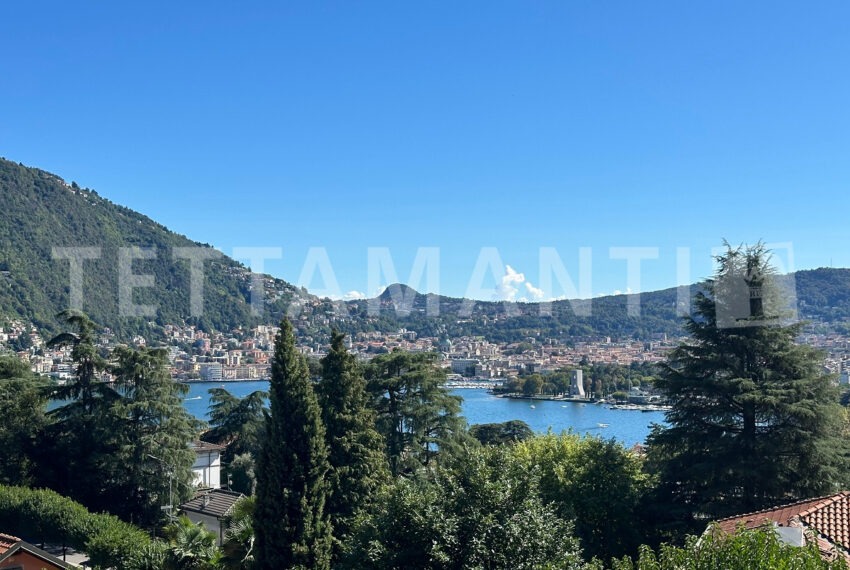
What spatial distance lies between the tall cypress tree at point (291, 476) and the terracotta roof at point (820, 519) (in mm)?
5545

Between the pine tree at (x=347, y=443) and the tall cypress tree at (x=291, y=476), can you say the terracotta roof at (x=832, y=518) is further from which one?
the tall cypress tree at (x=291, y=476)

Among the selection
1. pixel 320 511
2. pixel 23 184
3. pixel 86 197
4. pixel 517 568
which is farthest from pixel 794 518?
pixel 86 197

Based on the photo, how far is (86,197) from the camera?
417ft

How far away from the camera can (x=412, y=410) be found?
53.0 ft

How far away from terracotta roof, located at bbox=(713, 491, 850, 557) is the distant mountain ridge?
2852 inches

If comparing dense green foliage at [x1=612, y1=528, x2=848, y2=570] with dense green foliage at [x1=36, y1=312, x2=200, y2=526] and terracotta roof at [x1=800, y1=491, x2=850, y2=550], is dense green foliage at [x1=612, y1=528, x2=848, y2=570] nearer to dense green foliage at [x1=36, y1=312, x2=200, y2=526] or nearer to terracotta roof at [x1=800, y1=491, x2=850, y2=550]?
terracotta roof at [x1=800, y1=491, x2=850, y2=550]

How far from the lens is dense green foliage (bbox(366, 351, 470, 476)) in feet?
52.4

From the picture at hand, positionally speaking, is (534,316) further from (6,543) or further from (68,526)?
(6,543)

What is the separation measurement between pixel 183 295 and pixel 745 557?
369ft

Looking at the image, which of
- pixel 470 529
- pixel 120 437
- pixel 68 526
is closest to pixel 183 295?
pixel 120 437

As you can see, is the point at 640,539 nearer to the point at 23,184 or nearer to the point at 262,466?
the point at 262,466

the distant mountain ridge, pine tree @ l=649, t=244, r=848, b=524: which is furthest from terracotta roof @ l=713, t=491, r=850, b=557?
the distant mountain ridge

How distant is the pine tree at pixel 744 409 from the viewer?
9.97m

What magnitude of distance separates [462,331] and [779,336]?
13218 cm
